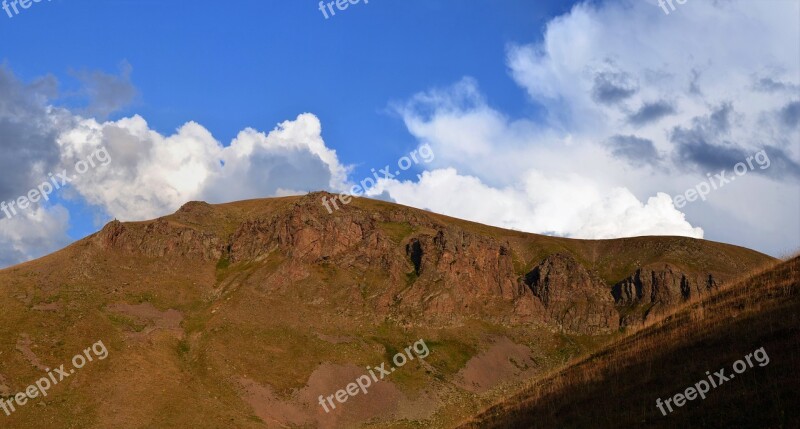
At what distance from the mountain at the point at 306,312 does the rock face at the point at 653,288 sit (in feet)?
1.91

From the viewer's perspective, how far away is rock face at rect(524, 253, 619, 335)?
15812 centimetres

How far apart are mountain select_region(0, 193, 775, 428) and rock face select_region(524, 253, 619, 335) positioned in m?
0.45

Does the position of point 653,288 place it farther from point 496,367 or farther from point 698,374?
point 698,374

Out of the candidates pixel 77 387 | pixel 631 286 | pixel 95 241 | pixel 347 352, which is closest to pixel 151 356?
pixel 77 387

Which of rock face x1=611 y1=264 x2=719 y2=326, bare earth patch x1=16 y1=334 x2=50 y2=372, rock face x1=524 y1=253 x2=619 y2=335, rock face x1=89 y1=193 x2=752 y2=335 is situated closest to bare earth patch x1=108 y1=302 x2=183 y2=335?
bare earth patch x1=16 y1=334 x2=50 y2=372

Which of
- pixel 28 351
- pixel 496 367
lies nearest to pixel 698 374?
pixel 28 351

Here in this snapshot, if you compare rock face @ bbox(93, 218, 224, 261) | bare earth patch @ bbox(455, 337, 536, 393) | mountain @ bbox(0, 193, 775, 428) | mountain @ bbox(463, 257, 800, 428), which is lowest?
mountain @ bbox(463, 257, 800, 428)

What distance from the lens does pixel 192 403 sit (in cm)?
9169

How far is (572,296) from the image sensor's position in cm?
16475

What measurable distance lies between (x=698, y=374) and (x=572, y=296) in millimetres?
155419

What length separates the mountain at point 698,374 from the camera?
43.8 ft

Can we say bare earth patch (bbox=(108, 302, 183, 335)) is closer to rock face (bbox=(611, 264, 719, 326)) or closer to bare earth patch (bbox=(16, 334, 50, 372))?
bare earth patch (bbox=(16, 334, 50, 372))

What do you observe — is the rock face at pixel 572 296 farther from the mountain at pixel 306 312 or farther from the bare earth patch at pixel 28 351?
the bare earth patch at pixel 28 351

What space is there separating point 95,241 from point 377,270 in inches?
2673
